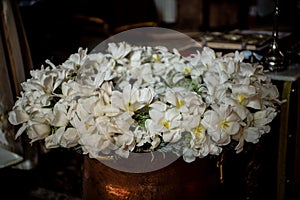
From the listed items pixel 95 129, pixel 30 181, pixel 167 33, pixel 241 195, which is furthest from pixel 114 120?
pixel 30 181

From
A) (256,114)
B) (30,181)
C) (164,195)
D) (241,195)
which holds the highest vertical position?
(256,114)

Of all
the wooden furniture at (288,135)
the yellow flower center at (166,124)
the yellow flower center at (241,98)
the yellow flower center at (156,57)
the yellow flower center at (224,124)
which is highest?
the yellow flower center at (156,57)

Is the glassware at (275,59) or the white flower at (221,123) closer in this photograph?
the white flower at (221,123)

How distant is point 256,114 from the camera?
995 mm

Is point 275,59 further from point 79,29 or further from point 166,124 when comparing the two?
point 79,29

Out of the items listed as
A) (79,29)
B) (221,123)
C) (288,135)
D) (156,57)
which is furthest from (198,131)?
(79,29)

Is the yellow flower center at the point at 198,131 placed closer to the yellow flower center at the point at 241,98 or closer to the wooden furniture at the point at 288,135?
the yellow flower center at the point at 241,98

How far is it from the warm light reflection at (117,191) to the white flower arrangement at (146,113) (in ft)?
→ 0.29

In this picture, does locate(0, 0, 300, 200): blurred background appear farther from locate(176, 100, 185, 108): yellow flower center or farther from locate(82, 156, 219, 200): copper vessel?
locate(176, 100, 185, 108): yellow flower center

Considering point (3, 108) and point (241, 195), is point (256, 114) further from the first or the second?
point (3, 108)

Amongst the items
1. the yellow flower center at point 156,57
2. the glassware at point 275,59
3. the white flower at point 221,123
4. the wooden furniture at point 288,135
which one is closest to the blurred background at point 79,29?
the wooden furniture at point 288,135

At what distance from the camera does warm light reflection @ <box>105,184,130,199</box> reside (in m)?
0.97

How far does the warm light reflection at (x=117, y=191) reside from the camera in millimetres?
975

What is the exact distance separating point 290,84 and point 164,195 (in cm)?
67
